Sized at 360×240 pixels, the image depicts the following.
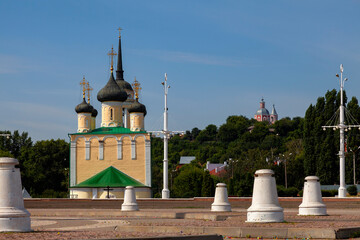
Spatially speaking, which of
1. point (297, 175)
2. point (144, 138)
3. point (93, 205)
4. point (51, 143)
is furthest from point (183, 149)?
point (93, 205)

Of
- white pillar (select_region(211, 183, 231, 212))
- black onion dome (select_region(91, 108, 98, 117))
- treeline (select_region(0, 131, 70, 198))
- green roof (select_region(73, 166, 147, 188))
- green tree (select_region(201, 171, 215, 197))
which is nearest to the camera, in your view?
white pillar (select_region(211, 183, 231, 212))

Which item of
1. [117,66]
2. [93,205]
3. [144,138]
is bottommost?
[93,205]

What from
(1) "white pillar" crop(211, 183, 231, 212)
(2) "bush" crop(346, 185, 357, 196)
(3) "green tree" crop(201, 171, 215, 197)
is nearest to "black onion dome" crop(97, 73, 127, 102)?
(3) "green tree" crop(201, 171, 215, 197)

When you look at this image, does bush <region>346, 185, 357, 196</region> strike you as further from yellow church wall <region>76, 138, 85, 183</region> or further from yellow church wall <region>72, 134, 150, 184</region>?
yellow church wall <region>76, 138, 85, 183</region>

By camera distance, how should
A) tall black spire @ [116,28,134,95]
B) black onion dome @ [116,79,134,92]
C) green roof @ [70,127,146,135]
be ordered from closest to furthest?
green roof @ [70,127,146,135] < black onion dome @ [116,79,134,92] < tall black spire @ [116,28,134,95]

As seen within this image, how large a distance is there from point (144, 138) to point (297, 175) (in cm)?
1921

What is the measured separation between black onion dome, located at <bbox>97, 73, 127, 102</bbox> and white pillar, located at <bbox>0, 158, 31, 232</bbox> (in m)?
48.9

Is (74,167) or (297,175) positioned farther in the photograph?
(297,175)

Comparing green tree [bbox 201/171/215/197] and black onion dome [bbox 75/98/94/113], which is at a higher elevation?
black onion dome [bbox 75/98/94/113]

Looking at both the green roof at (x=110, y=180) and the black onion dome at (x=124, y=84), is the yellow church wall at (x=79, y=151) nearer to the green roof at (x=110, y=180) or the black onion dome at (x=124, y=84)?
the green roof at (x=110, y=180)

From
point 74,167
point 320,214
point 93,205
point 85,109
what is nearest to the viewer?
point 320,214

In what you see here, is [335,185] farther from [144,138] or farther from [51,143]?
[51,143]

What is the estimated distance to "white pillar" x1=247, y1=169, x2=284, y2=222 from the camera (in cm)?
1559

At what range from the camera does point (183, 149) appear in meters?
160
